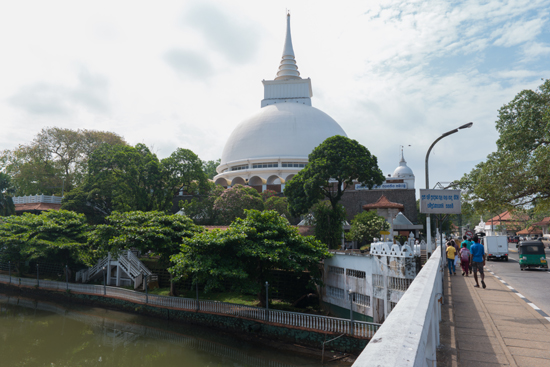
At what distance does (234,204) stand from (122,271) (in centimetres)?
1246

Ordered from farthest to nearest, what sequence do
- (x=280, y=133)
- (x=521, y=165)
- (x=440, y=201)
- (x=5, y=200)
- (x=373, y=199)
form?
(x=280, y=133), (x=373, y=199), (x=5, y=200), (x=521, y=165), (x=440, y=201)

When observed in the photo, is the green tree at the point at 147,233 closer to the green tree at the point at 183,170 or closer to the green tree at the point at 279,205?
the green tree at the point at 183,170

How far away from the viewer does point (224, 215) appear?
38.3 metres

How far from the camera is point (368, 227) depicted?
3105 centimetres

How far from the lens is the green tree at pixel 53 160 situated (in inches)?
1945

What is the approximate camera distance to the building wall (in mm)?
45250

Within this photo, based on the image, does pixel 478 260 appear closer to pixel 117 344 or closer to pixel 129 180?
pixel 117 344

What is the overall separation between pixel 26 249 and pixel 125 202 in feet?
28.0

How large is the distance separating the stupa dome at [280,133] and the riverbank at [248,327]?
37.2 m

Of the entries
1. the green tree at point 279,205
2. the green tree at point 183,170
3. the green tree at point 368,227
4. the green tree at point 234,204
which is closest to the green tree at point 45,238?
the green tree at point 183,170

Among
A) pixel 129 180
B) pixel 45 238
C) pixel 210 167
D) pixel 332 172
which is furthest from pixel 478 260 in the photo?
pixel 210 167

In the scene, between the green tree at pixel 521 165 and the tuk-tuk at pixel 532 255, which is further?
the green tree at pixel 521 165

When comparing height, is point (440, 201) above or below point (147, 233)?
above

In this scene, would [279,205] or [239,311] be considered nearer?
[239,311]
